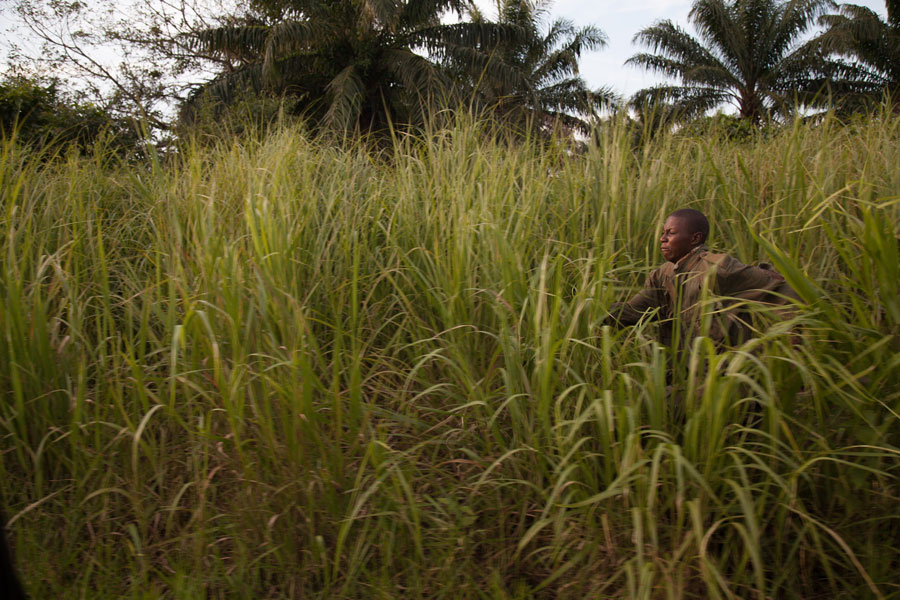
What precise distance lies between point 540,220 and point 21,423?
2.52 metres

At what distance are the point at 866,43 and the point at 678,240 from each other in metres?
19.8

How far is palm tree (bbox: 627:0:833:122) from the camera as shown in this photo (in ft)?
59.6

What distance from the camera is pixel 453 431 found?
2.36 meters

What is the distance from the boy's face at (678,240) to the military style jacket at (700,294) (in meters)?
0.03

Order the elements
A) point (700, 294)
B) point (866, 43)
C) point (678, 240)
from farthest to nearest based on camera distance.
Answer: point (866, 43) → point (678, 240) → point (700, 294)

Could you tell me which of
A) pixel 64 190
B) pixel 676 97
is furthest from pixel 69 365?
pixel 676 97

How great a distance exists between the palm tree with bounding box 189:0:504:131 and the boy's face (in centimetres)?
1189

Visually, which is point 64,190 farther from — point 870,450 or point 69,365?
point 870,450

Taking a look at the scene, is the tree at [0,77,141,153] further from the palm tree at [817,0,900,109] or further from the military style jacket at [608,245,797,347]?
the palm tree at [817,0,900,109]

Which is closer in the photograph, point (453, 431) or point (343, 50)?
point (453, 431)

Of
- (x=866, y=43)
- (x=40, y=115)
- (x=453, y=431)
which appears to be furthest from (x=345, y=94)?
(x=866, y=43)

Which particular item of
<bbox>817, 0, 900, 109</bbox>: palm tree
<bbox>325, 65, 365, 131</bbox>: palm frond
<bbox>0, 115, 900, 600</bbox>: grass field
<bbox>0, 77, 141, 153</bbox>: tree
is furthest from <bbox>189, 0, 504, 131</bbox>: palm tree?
<bbox>0, 115, 900, 600</bbox>: grass field

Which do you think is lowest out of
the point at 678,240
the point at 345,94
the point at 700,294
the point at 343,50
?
the point at 700,294

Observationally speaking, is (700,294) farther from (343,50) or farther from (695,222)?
(343,50)
